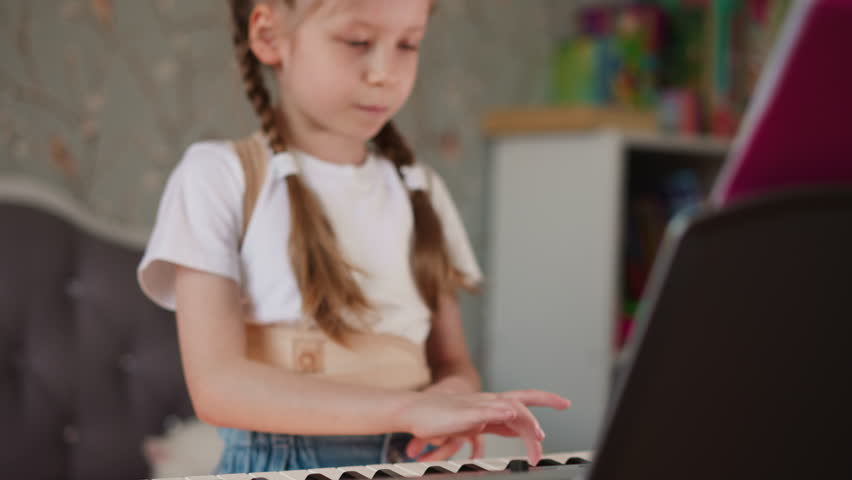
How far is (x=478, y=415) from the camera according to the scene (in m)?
0.62

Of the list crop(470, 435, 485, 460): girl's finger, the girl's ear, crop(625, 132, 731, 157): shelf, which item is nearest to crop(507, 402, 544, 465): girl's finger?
crop(470, 435, 485, 460): girl's finger

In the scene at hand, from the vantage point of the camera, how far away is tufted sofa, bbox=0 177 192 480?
946 millimetres

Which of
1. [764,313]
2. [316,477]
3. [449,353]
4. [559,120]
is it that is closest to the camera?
[764,313]

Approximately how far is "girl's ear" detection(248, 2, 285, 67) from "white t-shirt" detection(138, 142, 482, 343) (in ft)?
0.25

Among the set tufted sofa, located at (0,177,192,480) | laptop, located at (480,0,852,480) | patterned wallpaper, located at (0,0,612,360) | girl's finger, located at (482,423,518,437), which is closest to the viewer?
laptop, located at (480,0,852,480)

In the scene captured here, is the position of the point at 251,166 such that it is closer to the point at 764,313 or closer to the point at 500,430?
the point at 500,430

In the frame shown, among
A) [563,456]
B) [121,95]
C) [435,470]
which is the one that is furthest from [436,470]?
[121,95]

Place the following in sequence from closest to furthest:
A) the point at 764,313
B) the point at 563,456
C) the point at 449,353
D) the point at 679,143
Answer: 1. the point at 764,313
2. the point at 563,456
3. the point at 449,353
4. the point at 679,143

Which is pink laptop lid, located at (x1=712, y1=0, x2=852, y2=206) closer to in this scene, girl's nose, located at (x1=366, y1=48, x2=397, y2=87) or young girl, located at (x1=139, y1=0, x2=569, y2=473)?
young girl, located at (x1=139, y1=0, x2=569, y2=473)

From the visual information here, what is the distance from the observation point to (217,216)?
2.19 feet

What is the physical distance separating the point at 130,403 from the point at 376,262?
40 cm

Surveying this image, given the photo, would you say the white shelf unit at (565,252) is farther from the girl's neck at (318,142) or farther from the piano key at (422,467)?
the piano key at (422,467)

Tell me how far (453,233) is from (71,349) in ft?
1.53

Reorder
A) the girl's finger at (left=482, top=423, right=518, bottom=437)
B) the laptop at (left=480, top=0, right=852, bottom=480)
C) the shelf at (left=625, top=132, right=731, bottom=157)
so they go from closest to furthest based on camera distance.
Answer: the laptop at (left=480, top=0, right=852, bottom=480)
the girl's finger at (left=482, top=423, right=518, bottom=437)
the shelf at (left=625, top=132, right=731, bottom=157)
